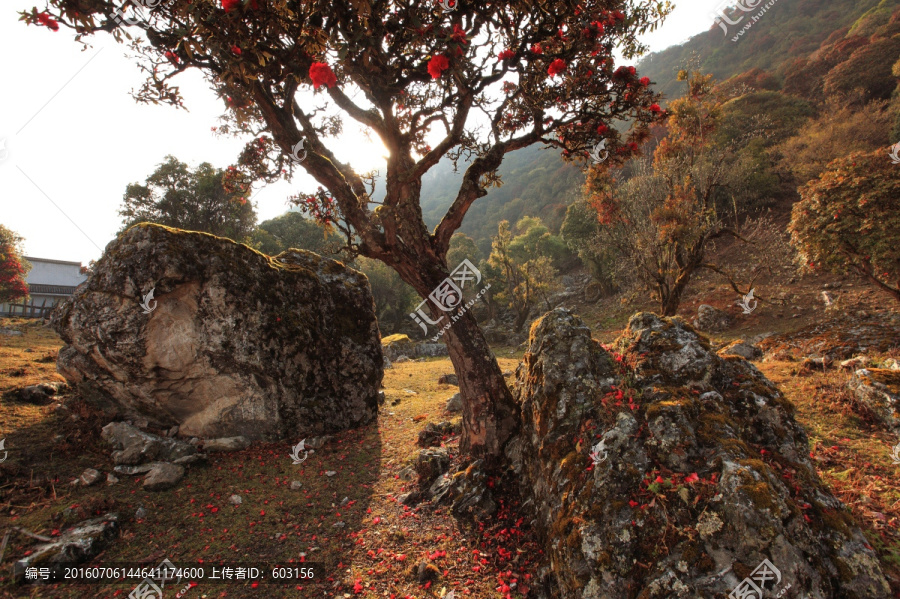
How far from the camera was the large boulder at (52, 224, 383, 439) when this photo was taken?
702 cm

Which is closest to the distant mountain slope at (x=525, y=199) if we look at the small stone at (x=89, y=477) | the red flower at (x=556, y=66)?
the red flower at (x=556, y=66)

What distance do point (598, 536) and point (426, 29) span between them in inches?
256

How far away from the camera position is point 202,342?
293 inches

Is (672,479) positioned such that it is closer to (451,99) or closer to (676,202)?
(451,99)

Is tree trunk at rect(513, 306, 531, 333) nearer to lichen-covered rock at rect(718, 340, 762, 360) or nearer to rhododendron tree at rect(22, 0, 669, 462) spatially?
lichen-covered rock at rect(718, 340, 762, 360)

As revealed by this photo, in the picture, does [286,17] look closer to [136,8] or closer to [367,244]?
[136,8]

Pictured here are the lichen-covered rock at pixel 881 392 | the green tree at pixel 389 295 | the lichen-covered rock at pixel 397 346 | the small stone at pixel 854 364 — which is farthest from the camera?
the green tree at pixel 389 295

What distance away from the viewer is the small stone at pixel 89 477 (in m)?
5.84

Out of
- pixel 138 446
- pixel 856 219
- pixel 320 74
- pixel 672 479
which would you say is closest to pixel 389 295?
pixel 138 446

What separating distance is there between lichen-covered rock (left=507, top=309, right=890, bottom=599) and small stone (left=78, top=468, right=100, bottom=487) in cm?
728

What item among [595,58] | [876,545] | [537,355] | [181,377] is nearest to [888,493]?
[876,545]

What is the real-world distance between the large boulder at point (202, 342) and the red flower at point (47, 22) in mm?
3802

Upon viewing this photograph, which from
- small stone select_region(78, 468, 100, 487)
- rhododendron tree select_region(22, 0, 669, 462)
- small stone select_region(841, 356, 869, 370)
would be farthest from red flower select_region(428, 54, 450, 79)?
small stone select_region(841, 356, 869, 370)

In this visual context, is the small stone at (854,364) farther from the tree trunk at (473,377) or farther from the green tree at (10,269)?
the green tree at (10,269)
